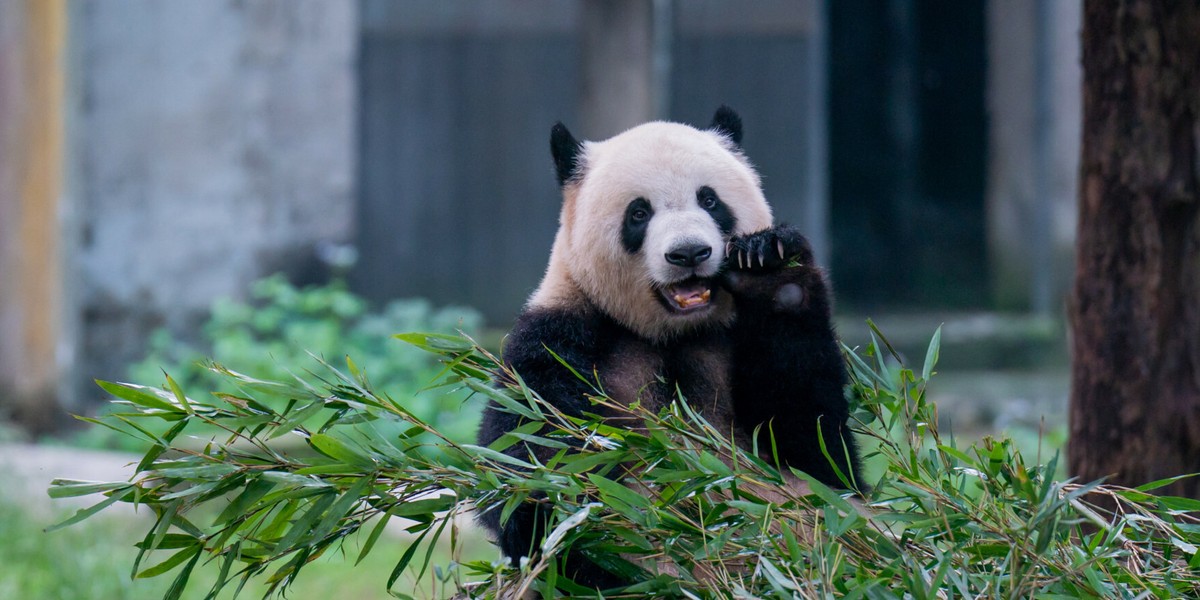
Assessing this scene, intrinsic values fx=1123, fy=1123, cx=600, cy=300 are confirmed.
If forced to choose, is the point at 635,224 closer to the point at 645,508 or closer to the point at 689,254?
the point at 689,254

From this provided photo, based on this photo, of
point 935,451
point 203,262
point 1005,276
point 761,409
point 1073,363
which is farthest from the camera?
point 1005,276

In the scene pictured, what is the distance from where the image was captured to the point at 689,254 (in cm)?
252

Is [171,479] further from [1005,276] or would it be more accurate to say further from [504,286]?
[1005,276]

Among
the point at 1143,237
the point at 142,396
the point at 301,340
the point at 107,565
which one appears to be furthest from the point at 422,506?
the point at 301,340

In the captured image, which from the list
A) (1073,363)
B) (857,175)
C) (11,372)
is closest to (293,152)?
(11,372)

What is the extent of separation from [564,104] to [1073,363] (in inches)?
200

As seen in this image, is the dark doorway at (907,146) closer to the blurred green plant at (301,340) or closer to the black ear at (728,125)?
the blurred green plant at (301,340)

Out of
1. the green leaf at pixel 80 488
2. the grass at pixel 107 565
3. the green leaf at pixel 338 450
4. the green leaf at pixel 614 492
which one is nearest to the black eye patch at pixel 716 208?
the green leaf at pixel 614 492

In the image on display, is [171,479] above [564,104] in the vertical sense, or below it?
below

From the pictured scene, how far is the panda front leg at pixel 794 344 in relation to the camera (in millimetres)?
2496

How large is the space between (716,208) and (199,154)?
5607mm

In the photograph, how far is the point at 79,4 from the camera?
7.18 m

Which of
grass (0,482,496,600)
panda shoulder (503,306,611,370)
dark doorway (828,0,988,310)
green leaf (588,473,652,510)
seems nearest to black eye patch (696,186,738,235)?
panda shoulder (503,306,611,370)

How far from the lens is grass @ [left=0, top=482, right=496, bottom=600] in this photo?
14.6ft
